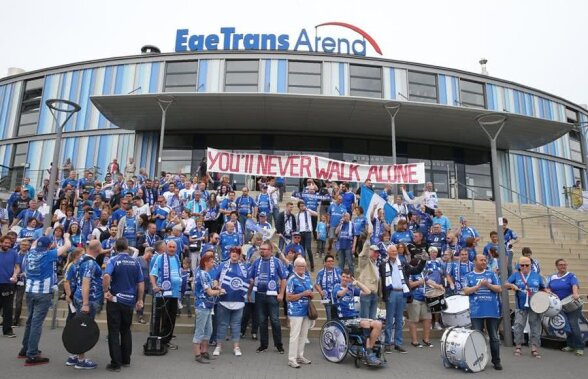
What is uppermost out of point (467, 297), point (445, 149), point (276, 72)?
point (276, 72)

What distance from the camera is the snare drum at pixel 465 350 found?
22.9 ft

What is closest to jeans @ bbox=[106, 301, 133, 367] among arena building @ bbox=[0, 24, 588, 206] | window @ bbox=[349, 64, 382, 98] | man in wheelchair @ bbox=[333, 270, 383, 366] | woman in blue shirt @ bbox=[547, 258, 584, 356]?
man in wheelchair @ bbox=[333, 270, 383, 366]

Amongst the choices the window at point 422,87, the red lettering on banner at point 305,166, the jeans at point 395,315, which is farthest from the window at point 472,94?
the jeans at point 395,315

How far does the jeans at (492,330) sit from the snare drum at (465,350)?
5.4 inches

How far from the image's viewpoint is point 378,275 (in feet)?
27.2

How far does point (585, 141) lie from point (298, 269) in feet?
96.0

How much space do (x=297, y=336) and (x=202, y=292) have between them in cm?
180

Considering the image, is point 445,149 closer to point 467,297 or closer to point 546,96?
point 546,96

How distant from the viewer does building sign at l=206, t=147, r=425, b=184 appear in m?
16.5

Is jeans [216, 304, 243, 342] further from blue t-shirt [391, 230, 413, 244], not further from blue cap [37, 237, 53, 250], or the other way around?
blue t-shirt [391, 230, 413, 244]

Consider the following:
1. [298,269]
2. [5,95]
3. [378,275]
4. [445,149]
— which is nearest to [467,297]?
[378,275]

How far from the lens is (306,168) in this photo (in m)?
16.8

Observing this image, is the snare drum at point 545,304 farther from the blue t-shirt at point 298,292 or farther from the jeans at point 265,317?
the jeans at point 265,317

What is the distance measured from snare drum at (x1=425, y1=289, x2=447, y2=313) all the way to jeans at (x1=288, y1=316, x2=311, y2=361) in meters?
2.95
